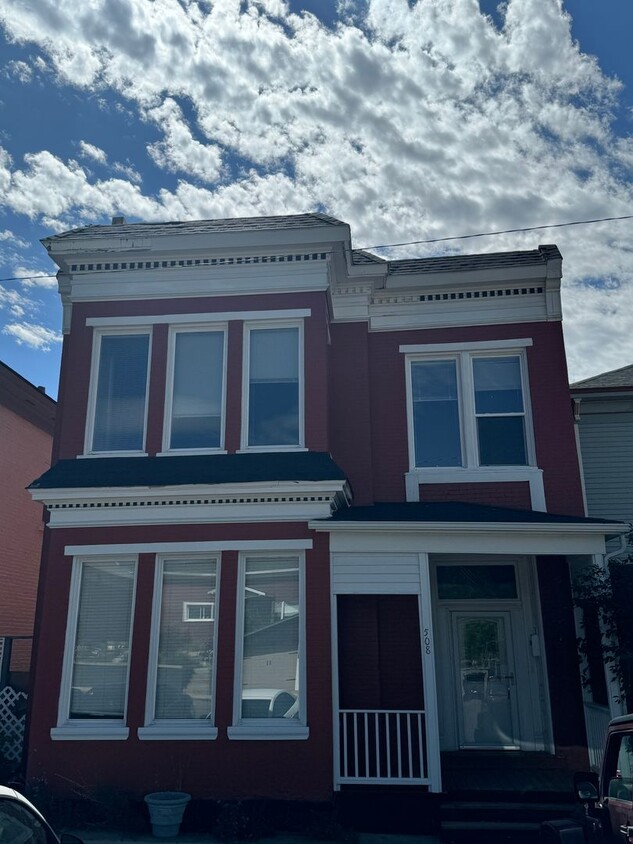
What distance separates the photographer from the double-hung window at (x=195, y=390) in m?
10.7

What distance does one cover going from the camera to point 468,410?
1191 cm

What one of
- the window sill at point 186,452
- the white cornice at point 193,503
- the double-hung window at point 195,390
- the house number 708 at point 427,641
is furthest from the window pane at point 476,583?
the double-hung window at point 195,390

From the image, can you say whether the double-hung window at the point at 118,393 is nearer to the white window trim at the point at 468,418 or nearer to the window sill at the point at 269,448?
the window sill at the point at 269,448

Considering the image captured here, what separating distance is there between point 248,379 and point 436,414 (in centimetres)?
320

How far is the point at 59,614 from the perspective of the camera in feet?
32.1

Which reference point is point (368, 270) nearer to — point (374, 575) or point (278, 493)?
point (278, 493)

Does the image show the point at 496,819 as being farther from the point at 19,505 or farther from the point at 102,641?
the point at 19,505

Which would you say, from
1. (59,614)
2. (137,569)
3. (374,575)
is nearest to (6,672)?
(59,614)

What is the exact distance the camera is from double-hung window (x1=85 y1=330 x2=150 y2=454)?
35.5 ft

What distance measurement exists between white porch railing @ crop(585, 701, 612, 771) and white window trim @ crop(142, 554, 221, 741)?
5.04 metres

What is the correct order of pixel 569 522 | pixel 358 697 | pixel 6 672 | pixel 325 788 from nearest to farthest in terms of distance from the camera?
pixel 325 788, pixel 569 522, pixel 358 697, pixel 6 672

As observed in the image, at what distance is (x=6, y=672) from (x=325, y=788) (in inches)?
217

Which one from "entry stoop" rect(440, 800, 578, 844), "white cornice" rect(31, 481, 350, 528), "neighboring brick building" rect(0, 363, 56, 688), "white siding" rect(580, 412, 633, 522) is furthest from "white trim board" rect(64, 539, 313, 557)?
"neighboring brick building" rect(0, 363, 56, 688)

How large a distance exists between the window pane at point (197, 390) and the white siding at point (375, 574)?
8.30ft
